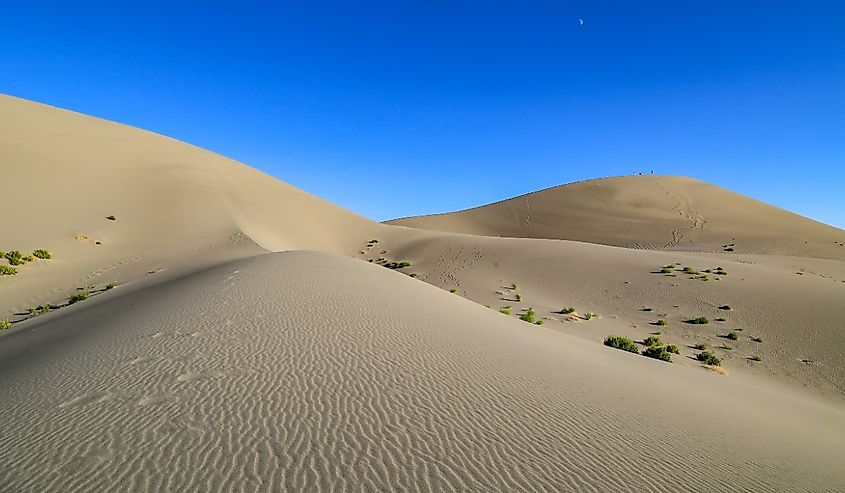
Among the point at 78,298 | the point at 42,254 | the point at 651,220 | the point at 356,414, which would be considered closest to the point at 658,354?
the point at 356,414

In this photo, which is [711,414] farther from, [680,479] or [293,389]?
[293,389]

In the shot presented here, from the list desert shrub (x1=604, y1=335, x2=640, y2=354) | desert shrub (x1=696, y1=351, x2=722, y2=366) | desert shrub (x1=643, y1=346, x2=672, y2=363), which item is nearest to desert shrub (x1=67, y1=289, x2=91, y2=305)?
desert shrub (x1=604, y1=335, x2=640, y2=354)

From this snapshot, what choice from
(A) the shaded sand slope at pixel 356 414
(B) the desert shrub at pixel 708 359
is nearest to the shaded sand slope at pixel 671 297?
(B) the desert shrub at pixel 708 359

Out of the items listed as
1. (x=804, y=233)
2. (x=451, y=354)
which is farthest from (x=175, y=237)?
(x=804, y=233)

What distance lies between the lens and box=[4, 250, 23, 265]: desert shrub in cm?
1772

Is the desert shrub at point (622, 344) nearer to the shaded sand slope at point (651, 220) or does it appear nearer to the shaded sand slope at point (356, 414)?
the shaded sand slope at point (356, 414)

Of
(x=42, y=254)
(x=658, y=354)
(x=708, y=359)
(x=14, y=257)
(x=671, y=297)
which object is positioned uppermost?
(x=42, y=254)

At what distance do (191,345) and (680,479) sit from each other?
603cm

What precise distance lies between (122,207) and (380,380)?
28.2 meters

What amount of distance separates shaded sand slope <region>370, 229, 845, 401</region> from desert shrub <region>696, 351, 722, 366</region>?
310 millimetres

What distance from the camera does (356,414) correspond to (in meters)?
4.39

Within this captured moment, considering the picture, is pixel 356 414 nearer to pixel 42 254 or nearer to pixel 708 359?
pixel 708 359

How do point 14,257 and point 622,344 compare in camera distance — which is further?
point 14,257

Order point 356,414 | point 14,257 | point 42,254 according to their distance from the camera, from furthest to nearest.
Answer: point 42,254
point 14,257
point 356,414
